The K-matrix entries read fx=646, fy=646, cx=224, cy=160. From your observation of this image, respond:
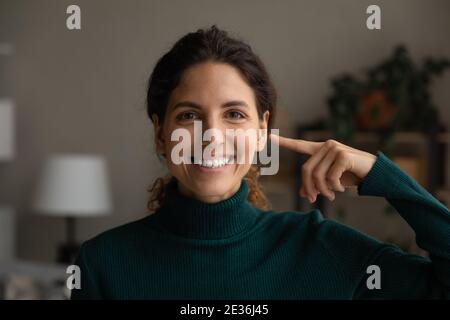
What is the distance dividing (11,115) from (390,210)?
1.47m

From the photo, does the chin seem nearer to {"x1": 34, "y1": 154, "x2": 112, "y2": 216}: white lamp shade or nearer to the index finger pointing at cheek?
the index finger pointing at cheek

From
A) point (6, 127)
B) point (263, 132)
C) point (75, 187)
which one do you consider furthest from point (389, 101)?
point (263, 132)

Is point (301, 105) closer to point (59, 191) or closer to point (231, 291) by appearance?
point (59, 191)

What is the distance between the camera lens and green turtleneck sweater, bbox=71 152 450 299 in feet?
1.68

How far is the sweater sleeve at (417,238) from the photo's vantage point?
1.67 feet

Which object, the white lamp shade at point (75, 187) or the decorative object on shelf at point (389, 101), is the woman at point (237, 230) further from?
the white lamp shade at point (75, 187)

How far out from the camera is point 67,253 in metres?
Answer: 2.17

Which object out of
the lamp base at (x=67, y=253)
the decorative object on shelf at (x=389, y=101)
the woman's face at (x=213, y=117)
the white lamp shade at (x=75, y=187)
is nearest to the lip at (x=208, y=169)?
the woman's face at (x=213, y=117)

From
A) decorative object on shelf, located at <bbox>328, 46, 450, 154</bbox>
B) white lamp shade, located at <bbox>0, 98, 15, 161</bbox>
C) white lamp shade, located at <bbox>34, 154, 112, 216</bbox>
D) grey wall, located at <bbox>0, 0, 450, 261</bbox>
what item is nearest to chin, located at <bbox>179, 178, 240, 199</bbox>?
grey wall, located at <bbox>0, 0, 450, 261</bbox>

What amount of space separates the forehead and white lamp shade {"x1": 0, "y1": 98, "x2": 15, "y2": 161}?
2051 mm

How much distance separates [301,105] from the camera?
74.7 inches

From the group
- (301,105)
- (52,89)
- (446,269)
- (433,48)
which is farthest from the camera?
(301,105)
